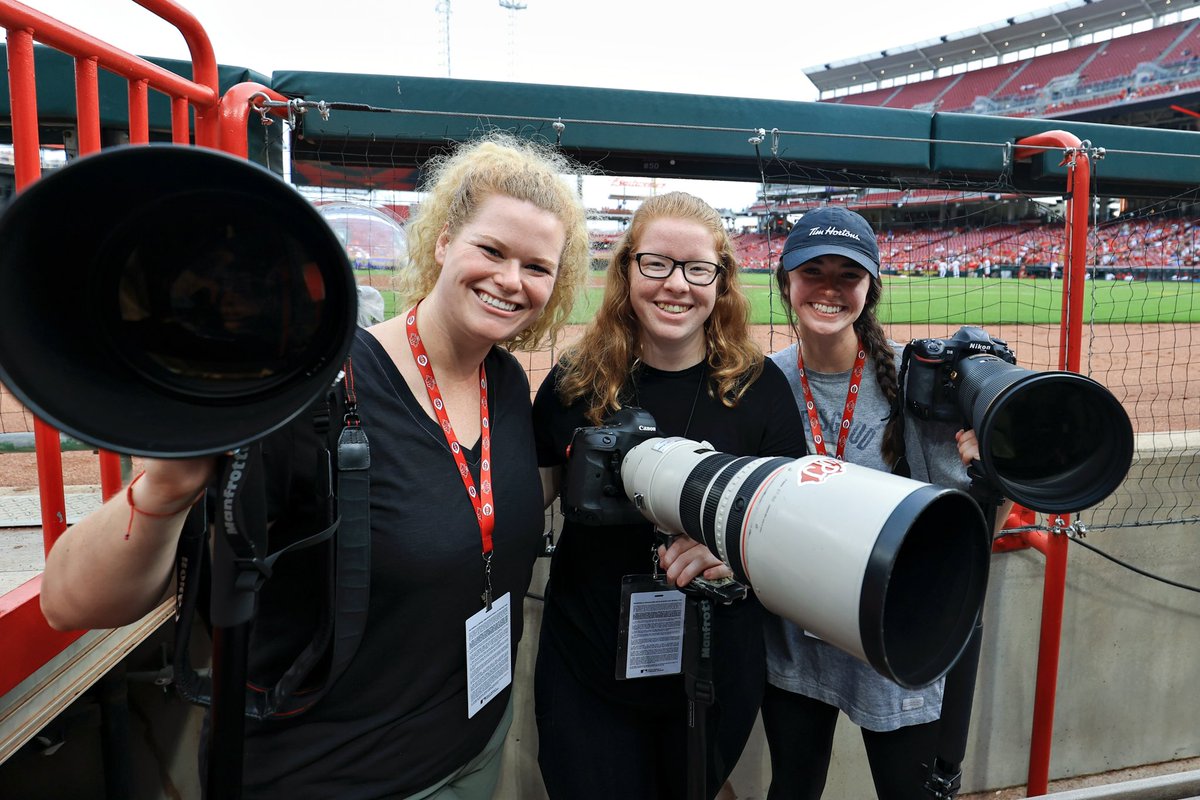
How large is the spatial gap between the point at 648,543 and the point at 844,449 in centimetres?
53

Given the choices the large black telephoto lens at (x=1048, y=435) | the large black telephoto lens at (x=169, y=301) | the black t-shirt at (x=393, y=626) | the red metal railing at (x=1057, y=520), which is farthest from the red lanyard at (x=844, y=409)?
the large black telephoto lens at (x=169, y=301)

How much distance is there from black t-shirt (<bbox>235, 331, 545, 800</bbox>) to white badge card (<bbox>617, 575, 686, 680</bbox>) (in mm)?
343

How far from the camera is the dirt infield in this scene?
15.4 ft

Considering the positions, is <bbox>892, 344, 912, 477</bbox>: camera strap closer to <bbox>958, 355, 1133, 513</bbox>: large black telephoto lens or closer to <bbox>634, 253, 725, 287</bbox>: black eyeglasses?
<bbox>958, 355, 1133, 513</bbox>: large black telephoto lens

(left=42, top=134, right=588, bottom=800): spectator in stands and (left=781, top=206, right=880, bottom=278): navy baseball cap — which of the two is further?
(left=781, top=206, right=880, bottom=278): navy baseball cap

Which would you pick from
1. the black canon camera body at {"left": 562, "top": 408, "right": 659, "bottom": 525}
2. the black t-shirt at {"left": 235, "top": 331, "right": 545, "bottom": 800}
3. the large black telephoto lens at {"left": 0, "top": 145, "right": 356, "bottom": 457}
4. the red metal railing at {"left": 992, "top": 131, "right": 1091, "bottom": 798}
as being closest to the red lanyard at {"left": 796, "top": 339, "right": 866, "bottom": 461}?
the black canon camera body at {"left": 562, "top": 408, "right": 659, "bottom": 525}

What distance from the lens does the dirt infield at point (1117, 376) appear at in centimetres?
468

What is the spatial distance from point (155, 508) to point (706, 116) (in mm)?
2626

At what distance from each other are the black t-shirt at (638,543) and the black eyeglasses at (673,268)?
0.20 meters

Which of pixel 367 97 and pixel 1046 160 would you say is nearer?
pixel 367 97

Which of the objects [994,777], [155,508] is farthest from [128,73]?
[994,777]

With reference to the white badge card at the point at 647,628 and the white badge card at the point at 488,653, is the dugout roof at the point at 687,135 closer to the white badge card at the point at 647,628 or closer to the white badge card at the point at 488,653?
the white badge card at the point at 647,628

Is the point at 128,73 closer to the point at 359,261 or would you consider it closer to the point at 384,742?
the point at 384,742

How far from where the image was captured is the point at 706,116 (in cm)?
285
